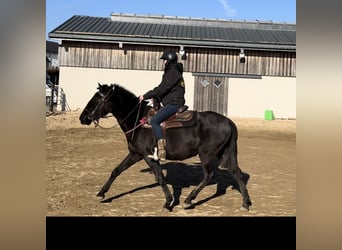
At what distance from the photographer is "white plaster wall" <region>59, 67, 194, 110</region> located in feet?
65.5

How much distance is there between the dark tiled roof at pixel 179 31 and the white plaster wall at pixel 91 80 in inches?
64.3

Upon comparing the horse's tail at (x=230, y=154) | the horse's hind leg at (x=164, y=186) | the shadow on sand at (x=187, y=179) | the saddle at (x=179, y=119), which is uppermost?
the saddle at (x=179, y=119)

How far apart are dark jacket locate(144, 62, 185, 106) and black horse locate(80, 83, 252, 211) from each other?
0.35 m

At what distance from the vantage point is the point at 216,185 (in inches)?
288

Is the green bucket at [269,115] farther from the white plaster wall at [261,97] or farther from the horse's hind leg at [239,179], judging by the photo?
the horse's hind leg at [239,179]

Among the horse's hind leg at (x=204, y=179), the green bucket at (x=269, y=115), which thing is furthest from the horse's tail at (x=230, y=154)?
the green bucket at (x=269, y=115)

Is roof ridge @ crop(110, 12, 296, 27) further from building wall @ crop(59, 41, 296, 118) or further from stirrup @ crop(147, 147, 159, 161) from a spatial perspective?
stirrup @ crop(147, 147, 159, 161)

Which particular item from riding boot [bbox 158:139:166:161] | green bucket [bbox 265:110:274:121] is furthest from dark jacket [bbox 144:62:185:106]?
green bucket [bbox 265:110:274:121]

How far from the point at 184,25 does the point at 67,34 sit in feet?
27.1

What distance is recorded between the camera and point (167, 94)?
5707 mm

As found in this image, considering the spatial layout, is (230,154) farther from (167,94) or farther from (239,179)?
(167,94)

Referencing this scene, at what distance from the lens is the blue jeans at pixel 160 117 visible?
561 cm

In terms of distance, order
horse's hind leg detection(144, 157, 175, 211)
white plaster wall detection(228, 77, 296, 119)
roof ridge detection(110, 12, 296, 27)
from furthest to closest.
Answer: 1. roof ridge detection(110, 12, 296, 27)
2. white plaster wall detection(228, 77, 296, 119)
3. horse's hind leg detection(144, 157, 175, 211)

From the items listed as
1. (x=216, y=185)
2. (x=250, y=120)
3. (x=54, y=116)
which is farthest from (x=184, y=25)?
(x=216, y=185)
